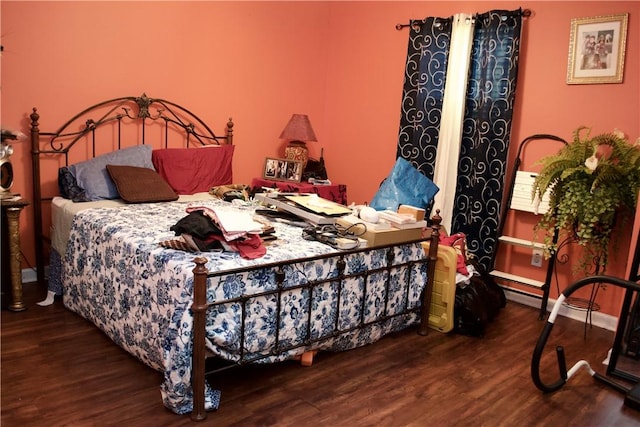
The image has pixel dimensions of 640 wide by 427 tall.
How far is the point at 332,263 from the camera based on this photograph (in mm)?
2594

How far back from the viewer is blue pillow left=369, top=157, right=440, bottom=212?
3.35 m

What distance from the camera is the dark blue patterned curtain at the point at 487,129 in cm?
379

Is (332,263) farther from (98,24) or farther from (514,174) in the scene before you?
(98,24)

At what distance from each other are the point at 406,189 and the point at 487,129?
3.19 feet

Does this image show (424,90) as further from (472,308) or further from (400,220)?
A: (472,308)

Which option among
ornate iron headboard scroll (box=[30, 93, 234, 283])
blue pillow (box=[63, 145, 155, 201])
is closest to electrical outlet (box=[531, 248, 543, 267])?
ornate iron headboard scroll (box=[30, 93, 234, 283])

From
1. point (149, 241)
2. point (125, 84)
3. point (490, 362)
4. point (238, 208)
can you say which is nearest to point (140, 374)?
point (149, 241)

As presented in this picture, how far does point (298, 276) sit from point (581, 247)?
219 centimetres

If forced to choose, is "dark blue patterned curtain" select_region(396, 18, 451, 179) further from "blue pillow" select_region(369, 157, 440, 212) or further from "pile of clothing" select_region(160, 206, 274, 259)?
"pile of clothing" select_region(160, 206, 274, 259)

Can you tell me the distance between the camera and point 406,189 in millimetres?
3367

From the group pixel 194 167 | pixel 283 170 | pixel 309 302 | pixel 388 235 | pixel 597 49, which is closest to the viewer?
pixel 309 302

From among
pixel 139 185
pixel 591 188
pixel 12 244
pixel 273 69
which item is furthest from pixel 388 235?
pixel 273 69

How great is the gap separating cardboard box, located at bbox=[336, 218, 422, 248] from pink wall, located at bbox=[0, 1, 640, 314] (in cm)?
134

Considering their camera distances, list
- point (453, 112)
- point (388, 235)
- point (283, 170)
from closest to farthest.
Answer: point (388, 235), point (453, 112), point (283, 170)
